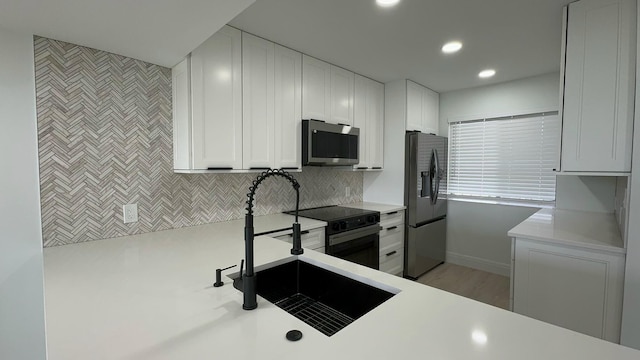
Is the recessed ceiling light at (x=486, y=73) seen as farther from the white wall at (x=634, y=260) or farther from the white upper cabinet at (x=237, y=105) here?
the white upper cabinet at (x=237, y=105)

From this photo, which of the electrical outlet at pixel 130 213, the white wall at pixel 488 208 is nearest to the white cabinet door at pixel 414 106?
the white wall at pixel 488 208

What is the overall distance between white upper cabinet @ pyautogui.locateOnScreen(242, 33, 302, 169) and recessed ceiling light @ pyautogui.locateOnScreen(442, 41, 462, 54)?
50.4 inches

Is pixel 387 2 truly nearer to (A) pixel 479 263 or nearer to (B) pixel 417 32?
(B) pixel 417 32

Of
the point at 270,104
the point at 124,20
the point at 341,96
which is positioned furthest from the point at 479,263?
the point at 124,20

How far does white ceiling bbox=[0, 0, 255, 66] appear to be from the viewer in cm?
121

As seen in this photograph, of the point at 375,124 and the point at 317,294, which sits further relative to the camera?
the point at 375,124

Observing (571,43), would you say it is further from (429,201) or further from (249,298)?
(249,298)

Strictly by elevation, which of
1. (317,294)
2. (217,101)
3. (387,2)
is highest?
(387,2)

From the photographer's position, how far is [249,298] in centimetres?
91

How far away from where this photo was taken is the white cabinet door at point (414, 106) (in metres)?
3.41

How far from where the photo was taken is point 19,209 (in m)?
1.52

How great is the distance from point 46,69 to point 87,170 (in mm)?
587

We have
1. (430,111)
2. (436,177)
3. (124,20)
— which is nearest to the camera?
(124,20)

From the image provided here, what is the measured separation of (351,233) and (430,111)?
225 centimetres
